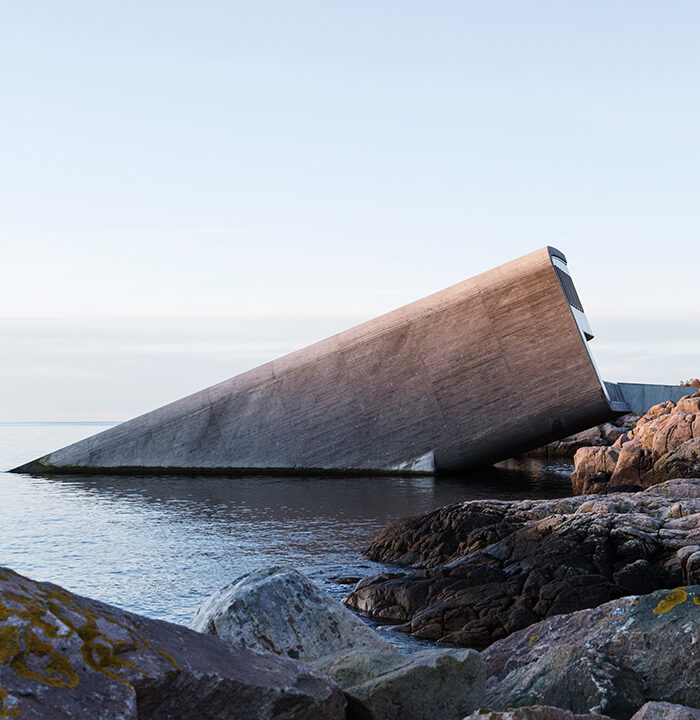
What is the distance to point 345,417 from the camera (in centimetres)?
1956

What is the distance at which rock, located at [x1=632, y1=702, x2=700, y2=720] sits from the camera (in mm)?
2605

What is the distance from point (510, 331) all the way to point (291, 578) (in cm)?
1454

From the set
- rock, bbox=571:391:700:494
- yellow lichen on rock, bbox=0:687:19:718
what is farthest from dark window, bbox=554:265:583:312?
yellow lichen on rock, bbox=0:687:19:718

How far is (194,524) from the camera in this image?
42.1ft

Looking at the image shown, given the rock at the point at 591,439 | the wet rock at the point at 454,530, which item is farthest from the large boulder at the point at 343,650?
the rock at the point at 591,439

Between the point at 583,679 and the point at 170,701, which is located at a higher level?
the point at 170,701

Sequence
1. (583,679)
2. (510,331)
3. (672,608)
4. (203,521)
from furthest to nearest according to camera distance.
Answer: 1. (510,331)
2. (203,521)
3. (672,608)
4. (583,679)

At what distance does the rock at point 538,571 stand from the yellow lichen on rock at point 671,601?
A: 262cm

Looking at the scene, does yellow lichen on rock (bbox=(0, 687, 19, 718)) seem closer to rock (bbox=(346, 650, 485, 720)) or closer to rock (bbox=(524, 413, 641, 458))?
rock (bbox=(346, 650, 485, 720))

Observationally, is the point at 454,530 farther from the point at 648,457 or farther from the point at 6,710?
the point at 6,710

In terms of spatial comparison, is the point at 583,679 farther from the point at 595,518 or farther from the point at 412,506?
the point at 412,506

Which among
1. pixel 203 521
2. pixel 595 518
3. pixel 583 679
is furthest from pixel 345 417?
pixel 583 679

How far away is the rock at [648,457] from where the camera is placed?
14.3 m

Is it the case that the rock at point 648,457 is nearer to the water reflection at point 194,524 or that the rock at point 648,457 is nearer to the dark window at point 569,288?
the water reflection at point 194,524
